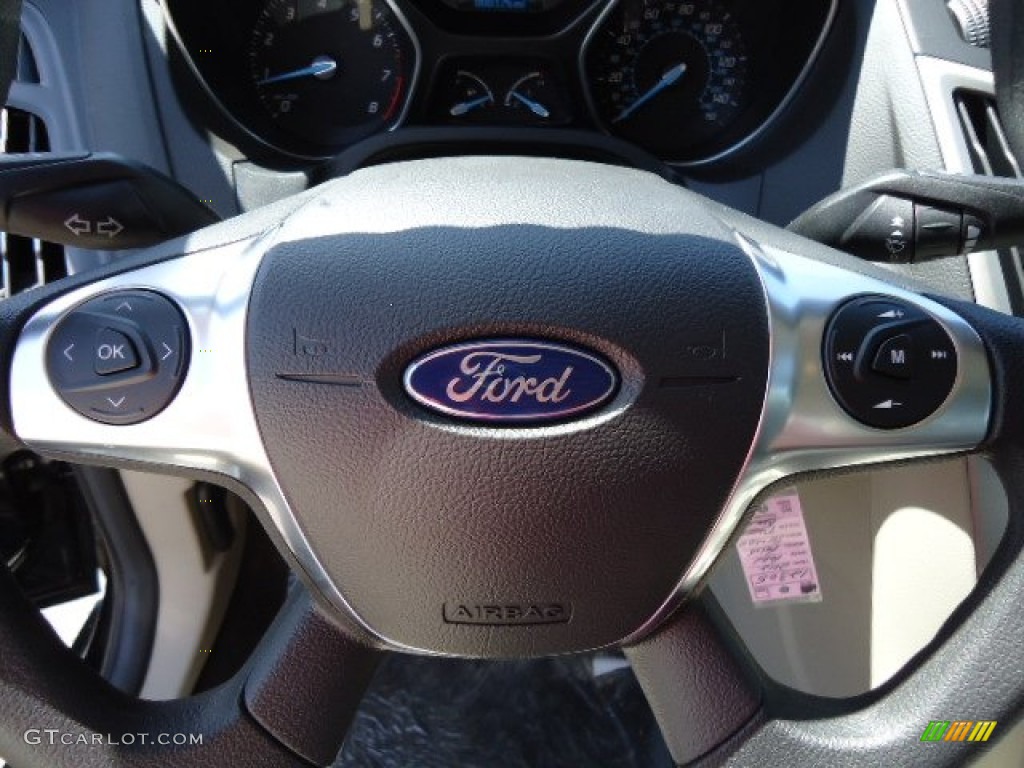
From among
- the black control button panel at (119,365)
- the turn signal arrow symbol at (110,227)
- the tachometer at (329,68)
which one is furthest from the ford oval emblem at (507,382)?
the tachometer at (329,68)

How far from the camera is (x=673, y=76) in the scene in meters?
1.64

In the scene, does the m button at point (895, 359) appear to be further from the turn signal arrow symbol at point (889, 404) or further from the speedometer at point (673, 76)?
the speedometer at point (673, 76)

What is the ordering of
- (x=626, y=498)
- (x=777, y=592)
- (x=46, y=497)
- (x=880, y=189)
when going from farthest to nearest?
1. (x=46, y=497)
2. (x=777, y=592)
3. (x=880, y=189)
4. (x=626, y=498)

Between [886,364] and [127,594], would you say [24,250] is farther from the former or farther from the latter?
[886,364]

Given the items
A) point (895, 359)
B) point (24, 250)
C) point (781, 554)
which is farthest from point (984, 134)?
point (24, 250)

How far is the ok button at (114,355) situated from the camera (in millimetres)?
777

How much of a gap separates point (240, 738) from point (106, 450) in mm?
239

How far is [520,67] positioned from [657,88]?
0.22m

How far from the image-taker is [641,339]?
76 cm

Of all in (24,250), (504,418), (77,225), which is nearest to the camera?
(504,418)

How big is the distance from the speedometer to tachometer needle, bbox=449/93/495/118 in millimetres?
162

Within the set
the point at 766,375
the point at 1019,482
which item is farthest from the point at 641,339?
the point at 1019,482

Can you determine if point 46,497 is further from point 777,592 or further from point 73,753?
point 777,592

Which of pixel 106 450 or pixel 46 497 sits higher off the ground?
pixel 106 450
